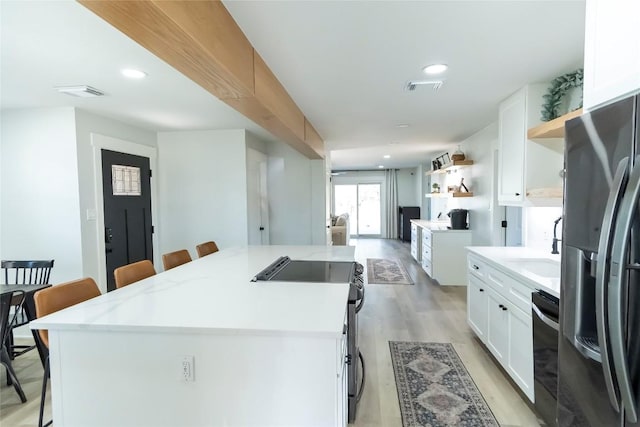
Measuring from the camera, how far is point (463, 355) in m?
2.71

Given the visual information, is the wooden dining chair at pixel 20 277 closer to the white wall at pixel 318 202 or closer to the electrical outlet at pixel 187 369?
the electrical outlet at pixel 187 369

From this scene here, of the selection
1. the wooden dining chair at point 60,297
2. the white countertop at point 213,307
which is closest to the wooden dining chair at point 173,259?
the white countertop at point 213,307

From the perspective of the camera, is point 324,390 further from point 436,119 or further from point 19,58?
Answer: point 436,119

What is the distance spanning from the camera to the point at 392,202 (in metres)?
10.5

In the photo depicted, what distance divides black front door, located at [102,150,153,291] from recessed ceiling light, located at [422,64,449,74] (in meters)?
3.43

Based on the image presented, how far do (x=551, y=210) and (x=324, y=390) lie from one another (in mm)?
2577

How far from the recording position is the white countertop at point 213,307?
1.33m

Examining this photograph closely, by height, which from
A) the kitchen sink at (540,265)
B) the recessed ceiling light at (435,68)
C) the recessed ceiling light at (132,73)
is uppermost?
the recessed ceiling light at (132,73)

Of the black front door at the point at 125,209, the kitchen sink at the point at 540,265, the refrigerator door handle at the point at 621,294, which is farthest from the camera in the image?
the black front door at the point at 125,209

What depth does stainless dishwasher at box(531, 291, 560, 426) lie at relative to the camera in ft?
5.38

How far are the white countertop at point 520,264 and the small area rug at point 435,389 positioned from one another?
86cm

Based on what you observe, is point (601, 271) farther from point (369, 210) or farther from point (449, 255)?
point (369, 210)

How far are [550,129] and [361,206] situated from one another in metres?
8.74

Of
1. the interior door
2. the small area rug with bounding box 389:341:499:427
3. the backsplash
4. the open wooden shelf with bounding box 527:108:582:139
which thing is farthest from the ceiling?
the interior door
